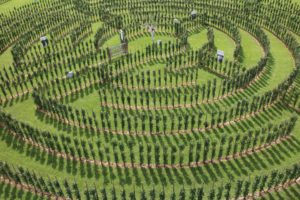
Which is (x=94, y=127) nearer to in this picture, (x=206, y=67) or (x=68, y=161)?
(x=68, y=161)

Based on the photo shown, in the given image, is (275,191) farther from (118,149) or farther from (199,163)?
(118,149)

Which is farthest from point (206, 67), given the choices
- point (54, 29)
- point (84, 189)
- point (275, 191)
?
point (54, 29)

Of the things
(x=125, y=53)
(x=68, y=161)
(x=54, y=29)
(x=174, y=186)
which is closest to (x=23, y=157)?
(x=68, y=161)

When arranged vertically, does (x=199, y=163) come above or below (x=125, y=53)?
below

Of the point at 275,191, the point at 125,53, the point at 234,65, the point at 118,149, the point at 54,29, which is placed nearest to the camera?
the point at 275,191

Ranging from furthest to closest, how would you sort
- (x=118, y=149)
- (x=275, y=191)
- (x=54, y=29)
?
(x=54, y=29) → (x=118, y=149) → (x=275, y=191)

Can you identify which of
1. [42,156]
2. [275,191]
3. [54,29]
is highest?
[54,29]

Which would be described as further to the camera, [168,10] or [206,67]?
[168,10]
